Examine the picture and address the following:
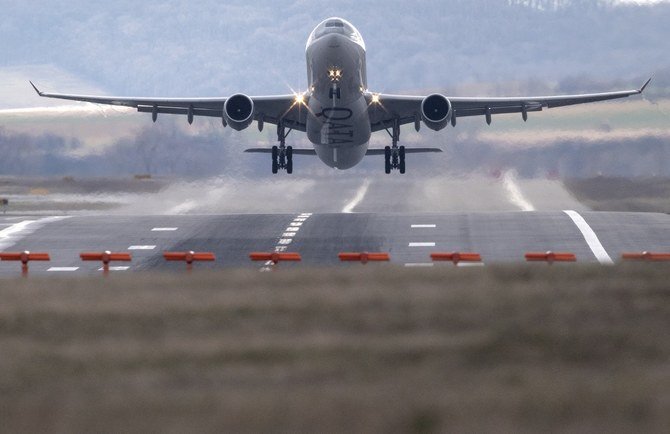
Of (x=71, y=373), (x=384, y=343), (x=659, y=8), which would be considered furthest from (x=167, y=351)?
(x=659, y=8)

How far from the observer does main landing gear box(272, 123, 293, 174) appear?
42.8 meters

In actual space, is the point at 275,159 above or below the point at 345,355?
above

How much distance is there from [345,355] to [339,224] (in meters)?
27.7

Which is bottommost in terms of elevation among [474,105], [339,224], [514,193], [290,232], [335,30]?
[290,232]

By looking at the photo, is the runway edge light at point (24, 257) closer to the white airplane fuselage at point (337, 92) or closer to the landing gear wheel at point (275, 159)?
the white airplane fuselage at point (337, 92)

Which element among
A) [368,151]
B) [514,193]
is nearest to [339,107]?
[368,151]

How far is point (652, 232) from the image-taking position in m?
36.6

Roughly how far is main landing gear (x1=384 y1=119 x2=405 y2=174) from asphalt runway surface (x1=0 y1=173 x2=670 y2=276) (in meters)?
1.92

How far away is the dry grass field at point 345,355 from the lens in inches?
361

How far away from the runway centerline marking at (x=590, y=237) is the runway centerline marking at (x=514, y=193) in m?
3.31

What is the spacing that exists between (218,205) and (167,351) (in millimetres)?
33617

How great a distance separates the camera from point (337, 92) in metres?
36.2

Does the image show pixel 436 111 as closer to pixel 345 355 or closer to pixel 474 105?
pixel 474 105

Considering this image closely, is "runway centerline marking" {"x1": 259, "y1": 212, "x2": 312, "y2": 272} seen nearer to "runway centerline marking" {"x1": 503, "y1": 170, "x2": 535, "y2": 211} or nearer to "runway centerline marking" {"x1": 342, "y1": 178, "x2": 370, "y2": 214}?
"runway centerline marking" {"x1": 342, "y1": 178, "x2": 370, "y2": 214}
